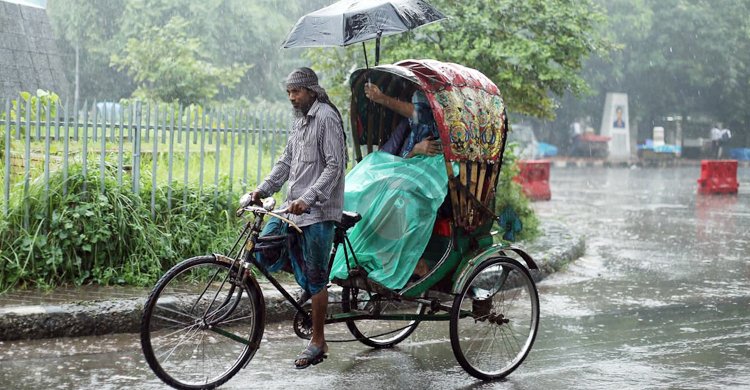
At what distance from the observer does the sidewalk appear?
6.35 m

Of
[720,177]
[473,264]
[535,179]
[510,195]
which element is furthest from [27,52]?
[720,177]

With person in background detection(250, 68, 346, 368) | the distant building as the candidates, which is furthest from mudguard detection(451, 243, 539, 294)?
the distant building

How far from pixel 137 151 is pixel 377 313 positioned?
132 inches

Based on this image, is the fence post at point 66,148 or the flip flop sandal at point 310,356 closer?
the flip flop sandal at point 310,356

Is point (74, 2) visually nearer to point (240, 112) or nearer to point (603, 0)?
point (603, 0)

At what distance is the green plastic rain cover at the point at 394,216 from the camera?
19.3ft

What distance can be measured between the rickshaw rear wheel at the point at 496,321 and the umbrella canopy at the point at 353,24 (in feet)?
5.42

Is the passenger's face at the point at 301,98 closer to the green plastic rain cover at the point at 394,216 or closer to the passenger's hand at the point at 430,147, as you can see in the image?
the green plastic rain cover at the point at 394,216

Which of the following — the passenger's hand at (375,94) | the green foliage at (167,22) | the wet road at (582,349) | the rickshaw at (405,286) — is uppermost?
the green foliage at (167,22)

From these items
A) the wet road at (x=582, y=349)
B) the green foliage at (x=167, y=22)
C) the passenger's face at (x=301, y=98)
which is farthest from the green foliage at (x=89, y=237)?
the green foliage at (x=167, y=22)

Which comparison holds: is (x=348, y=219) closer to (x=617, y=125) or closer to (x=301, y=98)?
(x=301, y=98)

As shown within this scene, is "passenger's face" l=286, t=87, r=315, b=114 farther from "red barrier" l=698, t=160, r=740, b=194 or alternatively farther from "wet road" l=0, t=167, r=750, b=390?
"red barrier" l=698, t=160, r=740, b=194

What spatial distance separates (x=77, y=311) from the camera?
257 inches

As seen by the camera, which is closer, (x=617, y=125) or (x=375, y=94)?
(x=375, y=94)
